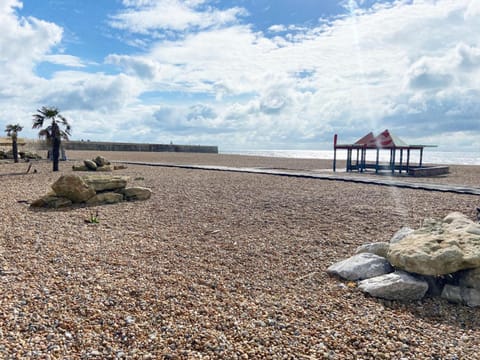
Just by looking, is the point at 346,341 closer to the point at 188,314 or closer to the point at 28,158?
the point at 188,314

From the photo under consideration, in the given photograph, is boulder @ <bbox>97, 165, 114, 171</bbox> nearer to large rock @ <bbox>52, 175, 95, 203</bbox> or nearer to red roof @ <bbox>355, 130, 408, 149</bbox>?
large rock @ <bbox>52, 175, 95, 203</bbox>

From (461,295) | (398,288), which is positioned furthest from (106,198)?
(461,295)

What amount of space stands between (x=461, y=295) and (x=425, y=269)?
1.41 ft

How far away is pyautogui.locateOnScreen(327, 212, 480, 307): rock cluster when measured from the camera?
386 centimetres

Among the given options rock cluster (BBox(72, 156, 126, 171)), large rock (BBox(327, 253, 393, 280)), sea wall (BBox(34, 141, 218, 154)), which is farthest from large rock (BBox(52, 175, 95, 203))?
sea wall (BBox(34, 141, 218, 154))

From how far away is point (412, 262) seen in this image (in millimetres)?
4059

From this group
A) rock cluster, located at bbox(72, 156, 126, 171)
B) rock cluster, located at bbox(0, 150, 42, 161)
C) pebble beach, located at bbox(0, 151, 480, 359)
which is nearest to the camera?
pebble beach, located at bbox(0, 151, 480, 359)

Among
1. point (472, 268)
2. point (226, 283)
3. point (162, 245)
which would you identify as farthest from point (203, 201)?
point (472, 268)

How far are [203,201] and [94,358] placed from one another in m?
6.61

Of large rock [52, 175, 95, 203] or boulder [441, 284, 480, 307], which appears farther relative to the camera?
large rock [52, 175, 95, 203]

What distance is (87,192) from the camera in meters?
8.72

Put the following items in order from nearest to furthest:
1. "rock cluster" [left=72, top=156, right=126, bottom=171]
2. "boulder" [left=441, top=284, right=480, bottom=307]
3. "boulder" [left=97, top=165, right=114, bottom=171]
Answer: "boulder" [left=441, top=284, right=480, bottom=307] → "rock cluster" [left=72, top=156, right=126, bottom=171] → "boulder" [left=97, top=165, right=114, bottom=171]

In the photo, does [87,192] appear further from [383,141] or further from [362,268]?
[383,141]

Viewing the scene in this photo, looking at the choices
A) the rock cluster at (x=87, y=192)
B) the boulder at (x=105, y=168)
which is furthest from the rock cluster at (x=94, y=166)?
the rock cluster at (x=87, y=192)
